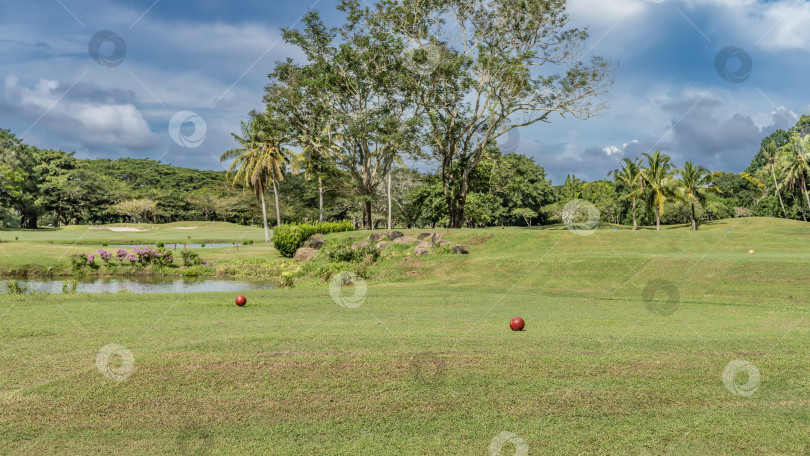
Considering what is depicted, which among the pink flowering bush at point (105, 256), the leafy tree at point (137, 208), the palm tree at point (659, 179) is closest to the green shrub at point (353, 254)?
the pink flowering bush at point (105, 256)

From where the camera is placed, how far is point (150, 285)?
90.2 ft

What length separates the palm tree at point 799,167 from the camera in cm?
6456

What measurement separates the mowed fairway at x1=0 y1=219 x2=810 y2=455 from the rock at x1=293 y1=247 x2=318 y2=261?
65.7 feet

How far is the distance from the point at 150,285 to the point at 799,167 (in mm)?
72376

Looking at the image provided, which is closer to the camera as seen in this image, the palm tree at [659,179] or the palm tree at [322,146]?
the palm tree at [322,146]

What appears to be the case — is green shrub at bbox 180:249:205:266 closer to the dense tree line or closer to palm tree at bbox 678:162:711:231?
the dense tree line

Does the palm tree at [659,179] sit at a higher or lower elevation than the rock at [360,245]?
higher

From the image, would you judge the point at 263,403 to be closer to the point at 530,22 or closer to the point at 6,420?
the point at 6,420

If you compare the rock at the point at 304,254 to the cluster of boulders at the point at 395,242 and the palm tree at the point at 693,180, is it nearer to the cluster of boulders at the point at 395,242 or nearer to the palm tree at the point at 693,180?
the cluster of boulders at the point at 395,242

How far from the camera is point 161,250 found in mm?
34531

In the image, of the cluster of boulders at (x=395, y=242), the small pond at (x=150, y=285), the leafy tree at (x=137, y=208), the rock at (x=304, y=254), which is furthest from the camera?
the leafy tree at (x=137, y=208)

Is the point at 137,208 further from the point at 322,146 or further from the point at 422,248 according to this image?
the point at 422,248

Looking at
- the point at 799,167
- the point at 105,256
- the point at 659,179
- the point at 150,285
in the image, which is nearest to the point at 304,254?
the point at 150,285

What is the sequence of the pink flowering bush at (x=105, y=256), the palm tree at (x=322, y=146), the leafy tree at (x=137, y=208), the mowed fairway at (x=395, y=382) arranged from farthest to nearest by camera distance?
the leafy tree at (x=137, y=208) → the palm tree at (x=322, y=146) → the pink flowering bush at (x=105, y=256) → the mowed fairway at (x=395, y=382)
